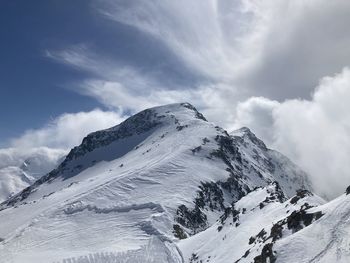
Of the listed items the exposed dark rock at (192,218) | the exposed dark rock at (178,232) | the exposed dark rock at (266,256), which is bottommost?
the exposed dark rock at (266,256)

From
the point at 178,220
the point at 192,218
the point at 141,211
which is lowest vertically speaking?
the point at 178,220

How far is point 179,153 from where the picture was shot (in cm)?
16275

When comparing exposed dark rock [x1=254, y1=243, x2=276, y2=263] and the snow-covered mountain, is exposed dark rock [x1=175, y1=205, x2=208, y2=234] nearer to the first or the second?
the snow-covered mountain

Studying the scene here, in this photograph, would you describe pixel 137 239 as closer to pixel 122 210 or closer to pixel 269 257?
pixel 122 210

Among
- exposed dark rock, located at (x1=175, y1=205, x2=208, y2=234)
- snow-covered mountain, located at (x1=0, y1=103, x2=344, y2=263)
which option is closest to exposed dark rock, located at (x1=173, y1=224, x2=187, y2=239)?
snow-covered mountain, located at (x1=0, y1=103, x2=344, y2=263)

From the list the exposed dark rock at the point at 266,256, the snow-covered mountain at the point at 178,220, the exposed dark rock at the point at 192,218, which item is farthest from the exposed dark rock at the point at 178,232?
the exposed dark rock at the point at 266,256

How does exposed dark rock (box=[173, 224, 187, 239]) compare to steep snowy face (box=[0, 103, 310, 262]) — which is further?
exposed dark rock (box=[173, 224, 187, 239])

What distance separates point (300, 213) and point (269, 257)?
9.29 metres

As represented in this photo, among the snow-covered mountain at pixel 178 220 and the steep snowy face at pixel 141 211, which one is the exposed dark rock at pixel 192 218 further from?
the snow-covered mountain at pixel 178 220

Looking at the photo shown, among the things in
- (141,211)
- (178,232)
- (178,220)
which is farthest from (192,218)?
(178,232)

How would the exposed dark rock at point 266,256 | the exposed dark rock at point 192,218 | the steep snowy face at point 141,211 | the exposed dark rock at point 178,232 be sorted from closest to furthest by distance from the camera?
1. the exposed dark rock at point 266,256
2. the steep snowy face at point 141,211
3. the exposed dark rock at point 178,232
4. the exposed dark rock at point 192,218

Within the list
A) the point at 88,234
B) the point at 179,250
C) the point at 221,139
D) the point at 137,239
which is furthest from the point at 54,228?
the point at 221,139

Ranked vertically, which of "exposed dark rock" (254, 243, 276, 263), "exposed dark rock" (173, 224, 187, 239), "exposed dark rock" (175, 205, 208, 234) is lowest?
"exposed dark rock" (254, 243, 276, 263)

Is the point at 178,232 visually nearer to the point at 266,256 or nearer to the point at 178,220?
the point at 178,220
